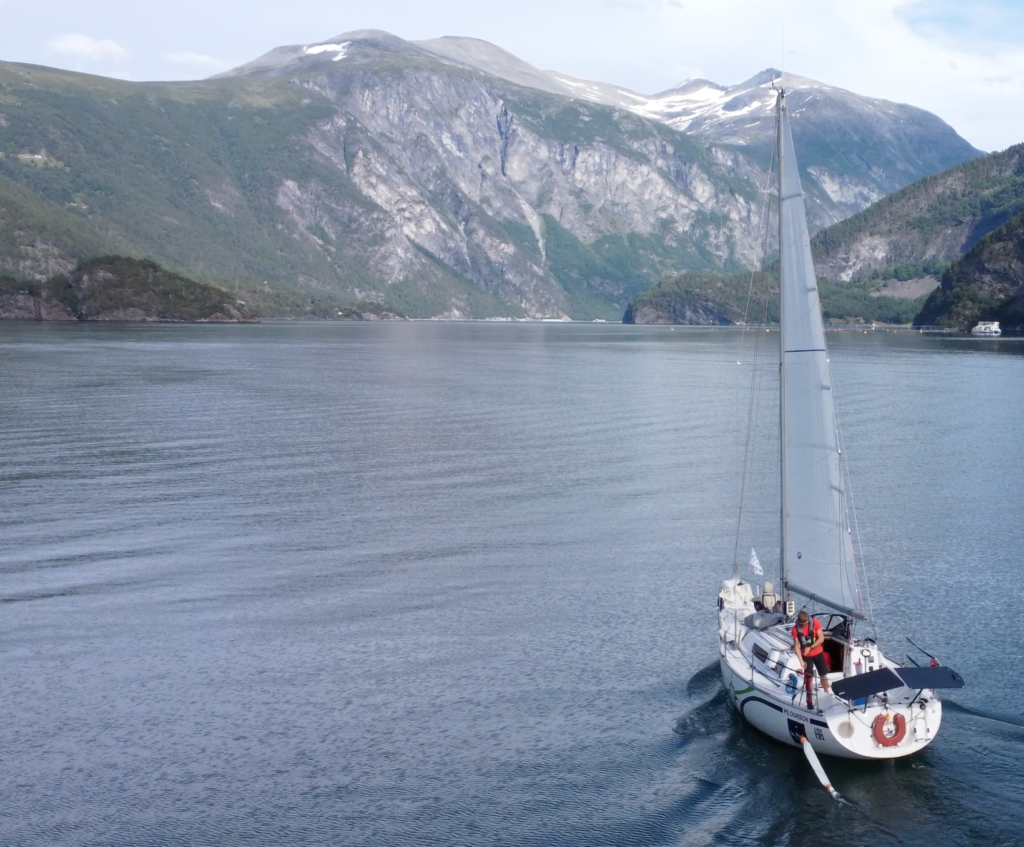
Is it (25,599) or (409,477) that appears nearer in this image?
(25,599)

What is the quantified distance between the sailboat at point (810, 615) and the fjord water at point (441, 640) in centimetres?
138

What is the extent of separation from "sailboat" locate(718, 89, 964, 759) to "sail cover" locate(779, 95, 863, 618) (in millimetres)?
29

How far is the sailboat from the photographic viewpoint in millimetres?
29781

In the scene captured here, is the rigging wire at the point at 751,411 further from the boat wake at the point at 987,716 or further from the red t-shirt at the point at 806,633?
the boat wake at the point at 987,716

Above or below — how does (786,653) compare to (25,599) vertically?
above

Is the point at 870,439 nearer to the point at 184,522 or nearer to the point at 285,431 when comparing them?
the point at 285,431

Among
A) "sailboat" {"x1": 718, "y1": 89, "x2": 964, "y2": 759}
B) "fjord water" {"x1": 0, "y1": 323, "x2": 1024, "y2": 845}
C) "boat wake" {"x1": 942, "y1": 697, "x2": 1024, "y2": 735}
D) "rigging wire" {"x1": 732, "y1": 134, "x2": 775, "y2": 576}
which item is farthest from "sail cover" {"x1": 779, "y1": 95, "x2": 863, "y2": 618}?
"fjord water" {"x1": 0, "y1": 323, "x2": 1024, "y2": 845}

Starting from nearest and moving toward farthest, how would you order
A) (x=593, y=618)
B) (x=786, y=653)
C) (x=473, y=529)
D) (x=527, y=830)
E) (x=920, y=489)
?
(x=527, y=830) < (x=786, y=653) < (x=593, y=618) < (x=473, y=529) < (x=920, y=489)

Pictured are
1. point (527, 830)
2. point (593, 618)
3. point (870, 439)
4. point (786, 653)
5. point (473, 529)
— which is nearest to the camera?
point (527, 830)

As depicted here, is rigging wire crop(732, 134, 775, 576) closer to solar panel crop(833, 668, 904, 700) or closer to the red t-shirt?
the red t-shirt

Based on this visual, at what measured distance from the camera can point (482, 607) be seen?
43.5 meters

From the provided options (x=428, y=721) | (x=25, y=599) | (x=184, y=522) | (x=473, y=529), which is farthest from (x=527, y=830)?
(x=184, y=522)

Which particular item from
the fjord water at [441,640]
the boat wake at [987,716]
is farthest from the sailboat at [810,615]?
the fjord water at [441,640]

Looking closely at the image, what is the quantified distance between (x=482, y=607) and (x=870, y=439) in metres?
52.3
